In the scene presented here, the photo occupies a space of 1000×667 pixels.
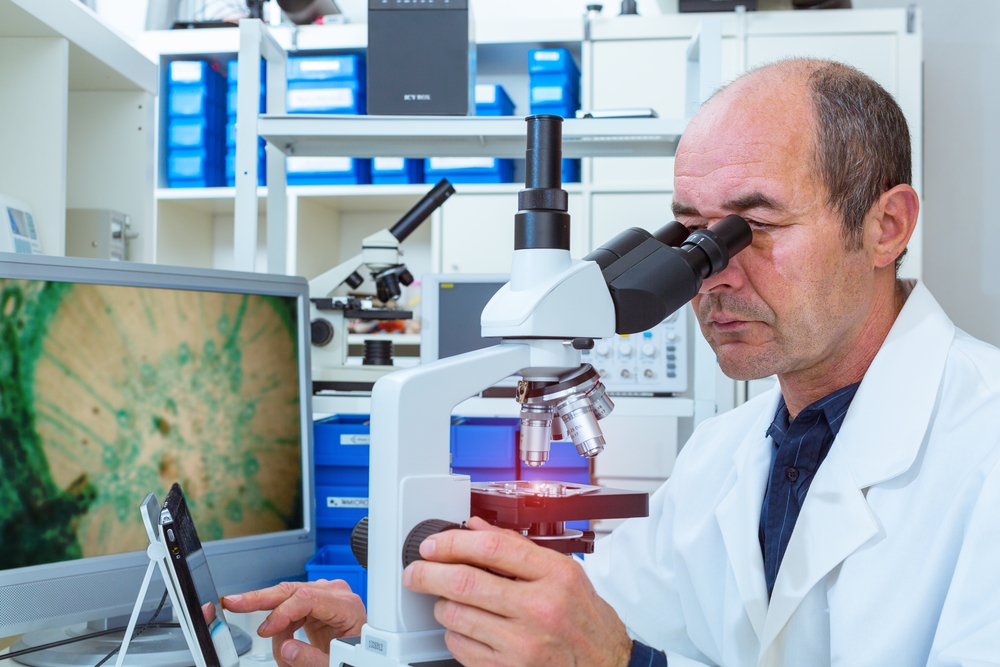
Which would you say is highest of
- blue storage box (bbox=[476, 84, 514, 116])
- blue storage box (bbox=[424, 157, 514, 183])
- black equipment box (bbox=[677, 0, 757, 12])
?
black equipment box (bbox=[677, 0, 757, 12])

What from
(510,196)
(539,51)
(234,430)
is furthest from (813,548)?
(539,51)

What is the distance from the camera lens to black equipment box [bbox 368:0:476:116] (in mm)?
1505

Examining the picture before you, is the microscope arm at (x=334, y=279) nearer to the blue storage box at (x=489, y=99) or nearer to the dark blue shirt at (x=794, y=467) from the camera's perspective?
the dark blue shirt at (x=794, y=467)

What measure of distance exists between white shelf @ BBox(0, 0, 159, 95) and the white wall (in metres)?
2.69

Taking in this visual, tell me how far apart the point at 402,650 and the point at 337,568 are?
0.73m

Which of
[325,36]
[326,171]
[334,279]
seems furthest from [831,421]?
[325,36]

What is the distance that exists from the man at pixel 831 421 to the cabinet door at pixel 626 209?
1.74 meters

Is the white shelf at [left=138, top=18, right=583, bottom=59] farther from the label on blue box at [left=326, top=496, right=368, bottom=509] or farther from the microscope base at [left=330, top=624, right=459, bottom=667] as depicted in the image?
the microscope base at [left=330, top=624, right=459, bottom=667]

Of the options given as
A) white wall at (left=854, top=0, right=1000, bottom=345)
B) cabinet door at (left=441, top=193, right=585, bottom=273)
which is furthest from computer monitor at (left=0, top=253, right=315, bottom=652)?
white wall at (left=854, top=0, right=1000, bottom=345)

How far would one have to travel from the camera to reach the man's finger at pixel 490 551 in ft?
1.87

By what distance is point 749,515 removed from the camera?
3.18 feet

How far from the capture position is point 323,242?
3.08 metres

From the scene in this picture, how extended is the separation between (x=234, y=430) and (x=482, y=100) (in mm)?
1865

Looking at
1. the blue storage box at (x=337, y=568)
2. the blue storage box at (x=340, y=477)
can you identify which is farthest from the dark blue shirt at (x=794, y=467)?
the blue storage box at (x=340, y=477)
